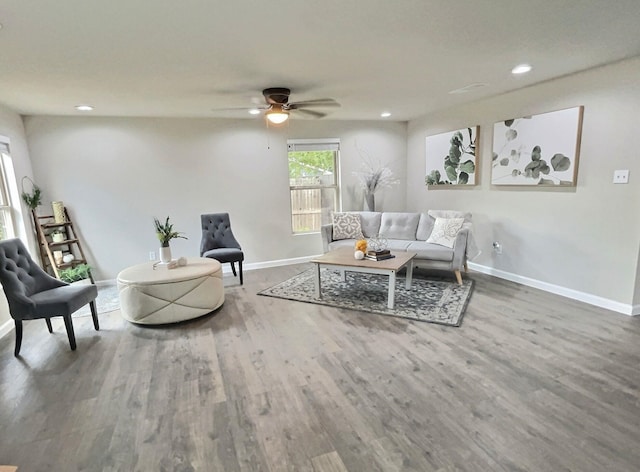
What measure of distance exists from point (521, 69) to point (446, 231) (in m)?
2.01

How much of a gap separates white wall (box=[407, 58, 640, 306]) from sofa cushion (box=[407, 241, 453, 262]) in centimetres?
81

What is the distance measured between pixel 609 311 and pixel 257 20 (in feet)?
13.1

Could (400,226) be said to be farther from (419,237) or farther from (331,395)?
(331,395)

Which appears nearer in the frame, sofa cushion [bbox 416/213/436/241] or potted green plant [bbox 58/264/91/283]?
potted green plant [bbox 58/264/91/283]

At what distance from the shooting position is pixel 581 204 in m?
3.45

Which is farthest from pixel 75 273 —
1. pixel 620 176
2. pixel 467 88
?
pixel 620 176

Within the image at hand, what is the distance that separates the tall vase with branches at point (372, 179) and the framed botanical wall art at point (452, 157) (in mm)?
688

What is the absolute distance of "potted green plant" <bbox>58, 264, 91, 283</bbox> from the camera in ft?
13.7

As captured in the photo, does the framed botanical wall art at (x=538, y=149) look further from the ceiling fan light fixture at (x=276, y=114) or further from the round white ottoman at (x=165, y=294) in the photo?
the round white ottoman at (x=165, y=294)

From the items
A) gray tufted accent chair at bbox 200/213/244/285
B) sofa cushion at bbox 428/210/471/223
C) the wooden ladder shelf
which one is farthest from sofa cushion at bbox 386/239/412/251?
the wooden ladder shelf

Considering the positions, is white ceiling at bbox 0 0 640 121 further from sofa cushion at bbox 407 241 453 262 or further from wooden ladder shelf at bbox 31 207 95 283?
sofa cushion at bbox 407 241 453 262

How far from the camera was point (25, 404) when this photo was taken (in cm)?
213

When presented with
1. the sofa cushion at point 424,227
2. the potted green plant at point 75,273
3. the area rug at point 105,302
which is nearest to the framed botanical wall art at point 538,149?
the sofa cushion at point 424,227

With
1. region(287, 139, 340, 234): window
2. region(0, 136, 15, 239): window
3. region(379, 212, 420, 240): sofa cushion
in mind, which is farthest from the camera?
region(287, 139, 340, 234): window
